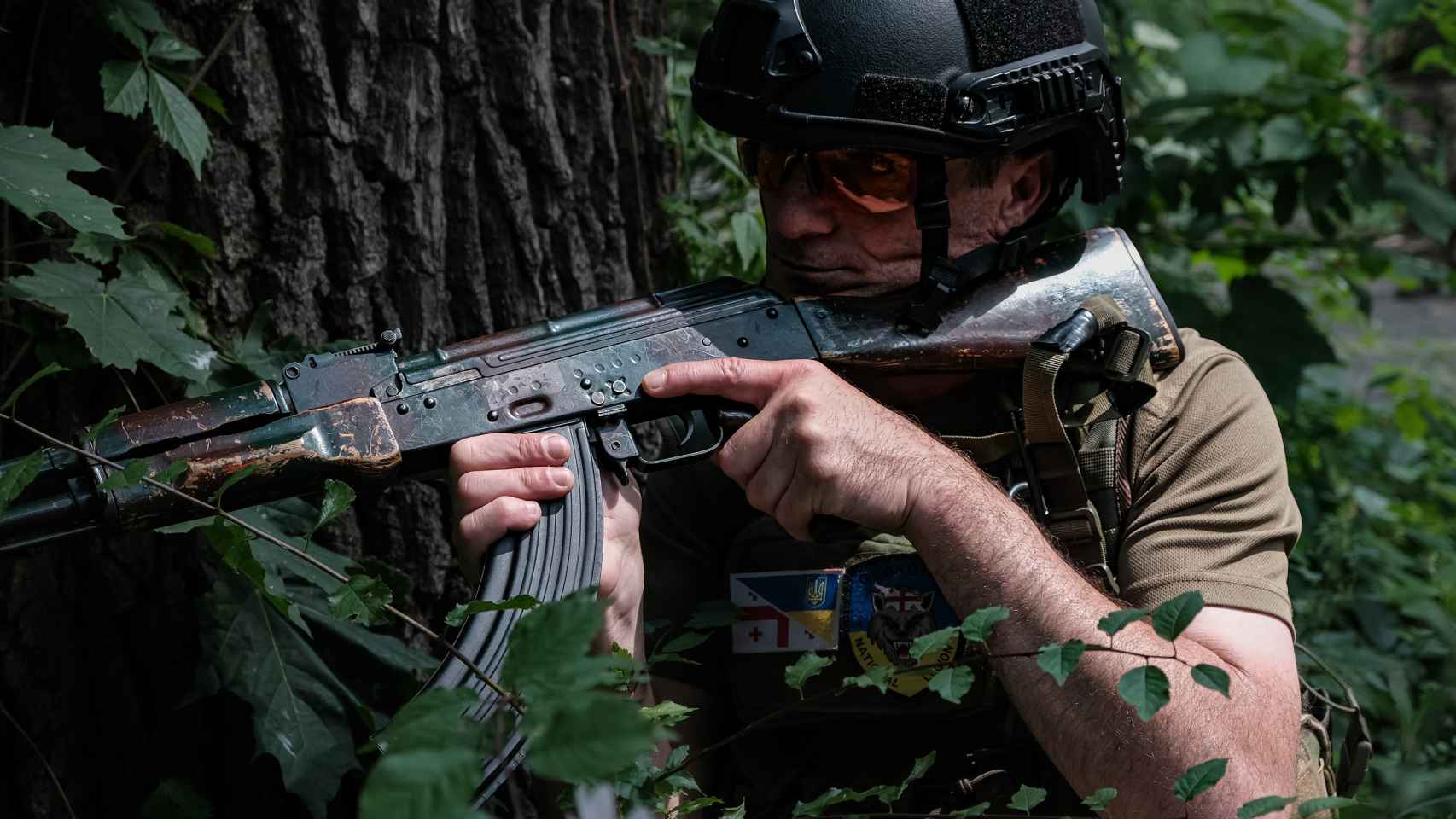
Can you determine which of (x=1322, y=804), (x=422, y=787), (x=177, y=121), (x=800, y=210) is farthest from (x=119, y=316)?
(x=1322, y=804)

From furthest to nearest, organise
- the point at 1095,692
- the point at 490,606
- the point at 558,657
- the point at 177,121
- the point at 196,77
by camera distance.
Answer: the point at 196,77, the point at 177,121, the point at 1095,692, the point at 490,606, the point at 558,657

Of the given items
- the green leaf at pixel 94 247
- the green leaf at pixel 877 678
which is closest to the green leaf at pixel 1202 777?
the green leaf at pixel 877 678

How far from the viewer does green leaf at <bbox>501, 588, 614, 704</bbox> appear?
0.96 meters

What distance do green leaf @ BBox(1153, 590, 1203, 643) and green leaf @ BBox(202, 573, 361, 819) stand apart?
142 cm

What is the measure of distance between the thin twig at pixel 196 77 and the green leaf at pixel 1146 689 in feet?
6.10

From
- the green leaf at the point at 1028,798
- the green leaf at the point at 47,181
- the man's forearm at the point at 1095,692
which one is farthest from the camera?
the green leaf at the point at 47,181

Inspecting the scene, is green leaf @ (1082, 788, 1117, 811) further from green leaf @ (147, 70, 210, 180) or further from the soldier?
green leaf @ (147, 70, 210, 180)

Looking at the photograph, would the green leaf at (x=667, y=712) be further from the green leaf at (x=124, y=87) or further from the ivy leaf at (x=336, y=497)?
the green leaf at (x=124, y=87)

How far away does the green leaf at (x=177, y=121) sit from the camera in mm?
2125

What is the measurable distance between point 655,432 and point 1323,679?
169 centimetres

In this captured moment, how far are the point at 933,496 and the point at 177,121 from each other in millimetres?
1427

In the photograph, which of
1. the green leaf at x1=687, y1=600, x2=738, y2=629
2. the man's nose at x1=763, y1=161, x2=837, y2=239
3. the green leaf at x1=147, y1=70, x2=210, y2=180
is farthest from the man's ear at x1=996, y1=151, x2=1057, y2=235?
the green leaf at x1=147, y1=70, x2=210, y2=180

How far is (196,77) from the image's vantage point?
88.3 inches

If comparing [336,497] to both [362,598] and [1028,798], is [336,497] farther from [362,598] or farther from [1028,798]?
[1028,798]
